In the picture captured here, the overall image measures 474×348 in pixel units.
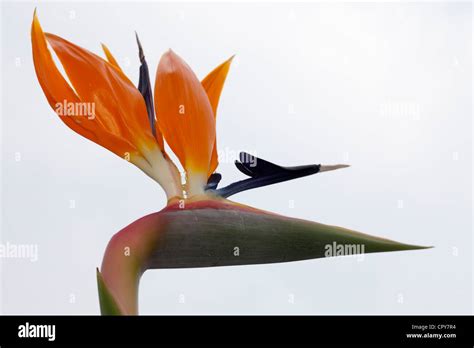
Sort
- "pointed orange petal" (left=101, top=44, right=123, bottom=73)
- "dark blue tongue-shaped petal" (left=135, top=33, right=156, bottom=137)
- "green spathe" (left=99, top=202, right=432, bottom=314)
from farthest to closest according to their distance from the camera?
1. "pointed orange petal" (left=101, top=44, right=123, bottom=73)
2. "dark blue tongue-shaped petal" (left=135, top=33, right=156, bottom=137)
3. "green spathe" (left=99, top=202, right=432, bottom=314)

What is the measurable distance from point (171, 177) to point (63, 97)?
1.00 feet

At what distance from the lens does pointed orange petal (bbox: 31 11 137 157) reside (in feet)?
4.12

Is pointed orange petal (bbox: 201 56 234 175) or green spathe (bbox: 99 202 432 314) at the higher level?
pointed orange petal (bbox: 201 56 234 175)

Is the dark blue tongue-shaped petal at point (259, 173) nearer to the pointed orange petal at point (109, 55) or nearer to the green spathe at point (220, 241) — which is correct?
the green spathe at point (220, 241)

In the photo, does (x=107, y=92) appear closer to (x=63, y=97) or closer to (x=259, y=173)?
(x=63, y=97)

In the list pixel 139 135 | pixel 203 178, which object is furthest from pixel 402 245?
pixel 139 135

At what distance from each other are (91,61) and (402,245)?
79 cm

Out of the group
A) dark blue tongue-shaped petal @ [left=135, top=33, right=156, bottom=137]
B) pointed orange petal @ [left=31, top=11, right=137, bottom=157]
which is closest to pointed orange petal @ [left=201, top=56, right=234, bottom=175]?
dark blue tongue-shaped petal @ [left=135, top=33, right=156, bottom=137]

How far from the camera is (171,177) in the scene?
131 centimetres

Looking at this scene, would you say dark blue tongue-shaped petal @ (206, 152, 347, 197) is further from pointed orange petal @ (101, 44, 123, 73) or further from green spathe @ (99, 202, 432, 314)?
pointed orange petal @ (101, 44, 123, 73)

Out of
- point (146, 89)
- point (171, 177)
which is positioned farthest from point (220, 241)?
point (146, 89)

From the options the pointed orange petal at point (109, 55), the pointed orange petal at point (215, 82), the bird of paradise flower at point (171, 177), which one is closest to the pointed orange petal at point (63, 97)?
the bird of paradise flower at point (171, 177)
